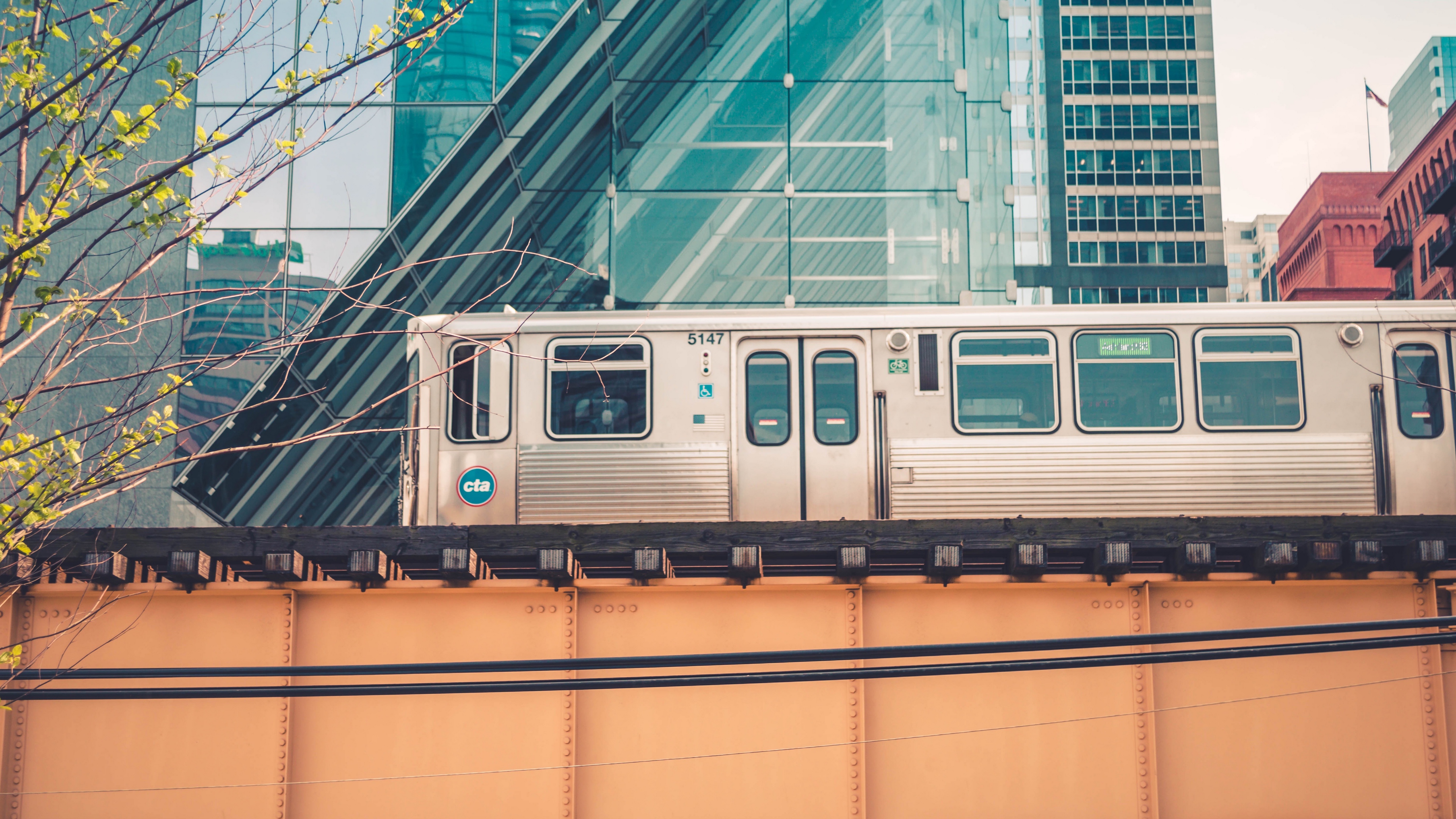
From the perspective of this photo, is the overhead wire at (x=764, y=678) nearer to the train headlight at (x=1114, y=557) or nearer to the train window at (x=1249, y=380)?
the train headlight at (x=1114, y=557)

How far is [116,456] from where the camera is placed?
6023mm

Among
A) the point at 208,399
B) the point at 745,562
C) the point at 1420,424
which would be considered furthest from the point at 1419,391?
the point at 208,399

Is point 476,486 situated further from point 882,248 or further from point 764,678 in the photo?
point 882,248

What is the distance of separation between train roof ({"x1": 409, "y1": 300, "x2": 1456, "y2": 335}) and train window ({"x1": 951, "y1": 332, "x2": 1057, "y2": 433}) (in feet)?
0.64

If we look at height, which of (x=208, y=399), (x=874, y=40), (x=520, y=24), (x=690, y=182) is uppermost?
(x=874, y=40)

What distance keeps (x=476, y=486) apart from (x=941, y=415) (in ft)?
16.8

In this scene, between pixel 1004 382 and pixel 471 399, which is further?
pixel 471 399

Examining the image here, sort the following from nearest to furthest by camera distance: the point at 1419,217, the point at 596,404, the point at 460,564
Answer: the point at 460,564
the point at 596,404
the point at 1419,217

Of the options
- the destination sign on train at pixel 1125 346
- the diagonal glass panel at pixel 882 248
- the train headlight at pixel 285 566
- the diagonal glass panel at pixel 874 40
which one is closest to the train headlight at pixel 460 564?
the train headlight at pixel 285 566

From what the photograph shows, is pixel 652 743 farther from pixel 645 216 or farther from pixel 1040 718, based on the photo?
pixel 645 216

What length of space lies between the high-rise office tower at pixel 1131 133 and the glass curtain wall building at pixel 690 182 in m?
88.4

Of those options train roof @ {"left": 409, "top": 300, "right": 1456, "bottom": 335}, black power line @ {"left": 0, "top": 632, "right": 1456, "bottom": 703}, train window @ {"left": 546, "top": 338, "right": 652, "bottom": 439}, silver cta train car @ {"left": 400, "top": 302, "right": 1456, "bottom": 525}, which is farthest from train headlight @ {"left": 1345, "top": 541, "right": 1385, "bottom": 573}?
train window @ {"left": 546, "top": 338, "right": 652, "bottom": 439}

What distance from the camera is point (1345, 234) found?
12038 cm

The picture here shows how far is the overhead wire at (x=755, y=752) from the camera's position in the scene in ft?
28.0
